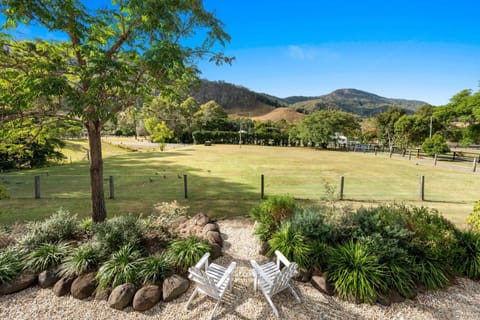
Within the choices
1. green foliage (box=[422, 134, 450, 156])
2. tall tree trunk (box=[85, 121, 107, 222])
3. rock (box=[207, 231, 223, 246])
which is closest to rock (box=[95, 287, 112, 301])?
rock (box=[207, 231, 223, 246])

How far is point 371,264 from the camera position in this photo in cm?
335

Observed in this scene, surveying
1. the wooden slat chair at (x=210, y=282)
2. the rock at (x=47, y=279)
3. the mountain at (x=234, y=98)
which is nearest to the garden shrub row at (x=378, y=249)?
the wooden slat chair at (x=210, y=282)

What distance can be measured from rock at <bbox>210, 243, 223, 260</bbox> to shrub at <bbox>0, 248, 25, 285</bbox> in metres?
3.19

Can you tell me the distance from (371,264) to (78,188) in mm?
12489

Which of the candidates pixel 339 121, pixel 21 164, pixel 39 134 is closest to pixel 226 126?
pixel 339 121

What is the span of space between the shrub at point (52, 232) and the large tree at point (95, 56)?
771 millimetres

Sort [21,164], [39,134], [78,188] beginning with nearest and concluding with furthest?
1. [39,134]
2. [78,188]
3. [21,164]

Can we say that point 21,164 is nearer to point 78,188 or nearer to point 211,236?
point 78,188

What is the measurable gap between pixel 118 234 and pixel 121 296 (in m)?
1.38

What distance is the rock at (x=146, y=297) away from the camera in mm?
2963

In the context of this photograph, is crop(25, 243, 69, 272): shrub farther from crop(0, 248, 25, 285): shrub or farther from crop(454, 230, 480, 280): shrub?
crop(454, 230, 480, 280): shrub

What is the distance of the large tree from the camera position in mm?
3369

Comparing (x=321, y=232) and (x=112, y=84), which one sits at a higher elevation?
(x=112, y=84)

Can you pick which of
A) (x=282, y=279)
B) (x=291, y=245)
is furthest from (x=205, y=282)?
(x=291, y=245)
